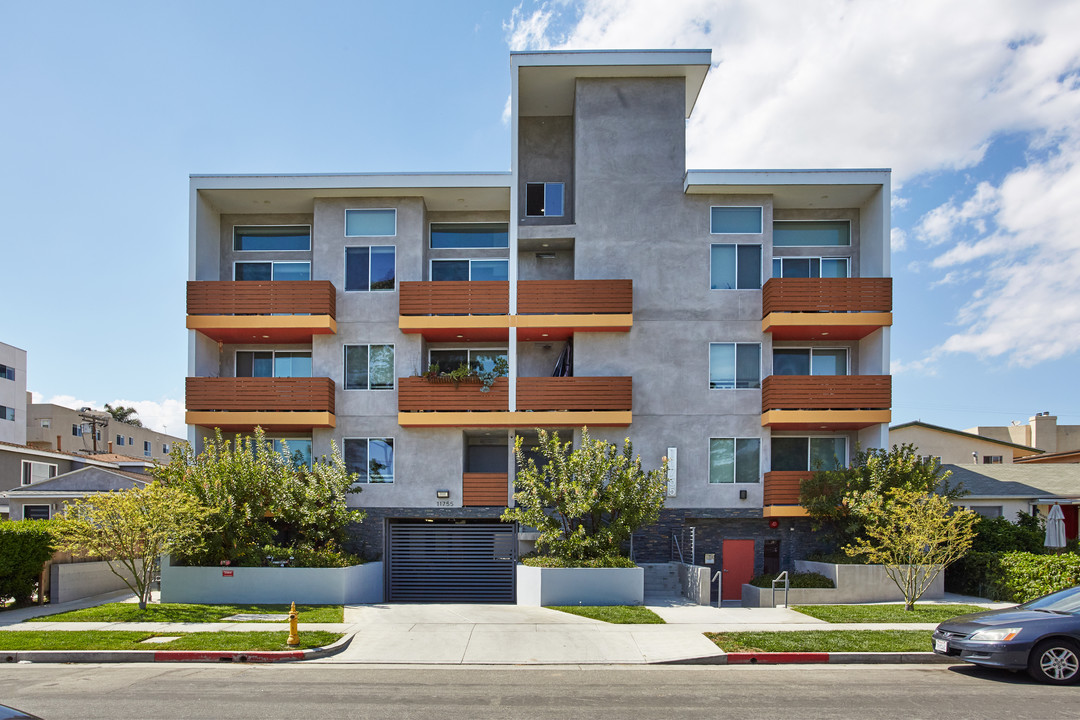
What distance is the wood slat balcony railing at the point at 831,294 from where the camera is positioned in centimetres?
2586

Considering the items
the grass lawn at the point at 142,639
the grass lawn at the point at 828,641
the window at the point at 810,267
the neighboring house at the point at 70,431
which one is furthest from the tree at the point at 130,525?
the neighboring house at the point at 70,431

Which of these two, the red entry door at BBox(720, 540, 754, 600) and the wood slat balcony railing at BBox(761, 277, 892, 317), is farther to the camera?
the red entry door at BBox(720, 540, 754, 600)

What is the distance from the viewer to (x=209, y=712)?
10.3m

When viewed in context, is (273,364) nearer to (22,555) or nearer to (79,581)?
(79,581)

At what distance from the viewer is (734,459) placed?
26.4m

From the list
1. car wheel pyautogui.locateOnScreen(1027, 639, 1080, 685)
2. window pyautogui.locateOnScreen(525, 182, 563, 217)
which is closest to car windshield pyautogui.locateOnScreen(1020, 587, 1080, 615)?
car wheel pyautogui.locateOnScreen(1027, 639, 1080, 685)

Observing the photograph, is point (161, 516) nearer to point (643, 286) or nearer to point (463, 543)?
point (463, 543)

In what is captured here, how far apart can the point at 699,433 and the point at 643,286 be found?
16.1 feet

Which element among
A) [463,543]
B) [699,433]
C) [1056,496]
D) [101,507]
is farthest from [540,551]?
[1056,496]

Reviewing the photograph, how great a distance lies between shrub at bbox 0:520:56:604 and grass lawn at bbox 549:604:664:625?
12125 mm

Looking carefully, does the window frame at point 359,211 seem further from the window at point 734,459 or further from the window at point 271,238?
Answer: the window at point 734,459

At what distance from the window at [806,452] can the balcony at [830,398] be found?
1.81 m

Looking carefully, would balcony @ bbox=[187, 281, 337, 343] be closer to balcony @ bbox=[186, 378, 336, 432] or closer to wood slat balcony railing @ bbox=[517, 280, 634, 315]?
balcony @ bbox=[186, 378, 336, 432]

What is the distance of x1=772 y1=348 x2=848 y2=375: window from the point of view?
2794 cm
